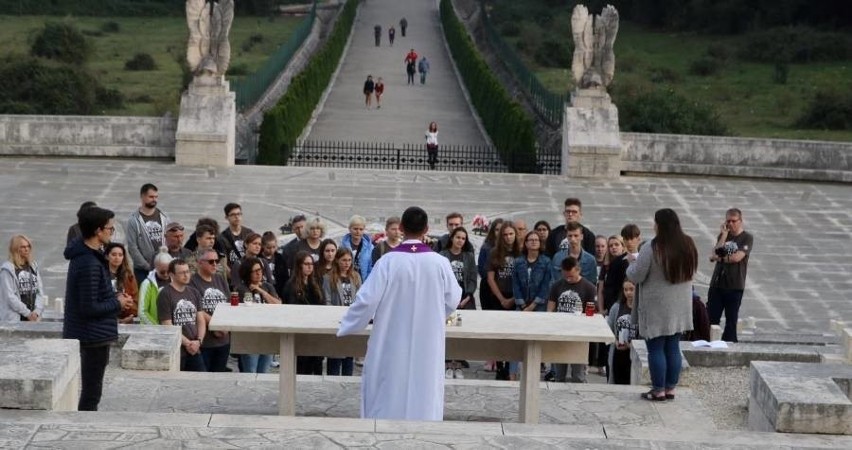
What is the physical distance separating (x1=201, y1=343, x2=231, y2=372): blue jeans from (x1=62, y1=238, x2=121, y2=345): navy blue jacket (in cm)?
247

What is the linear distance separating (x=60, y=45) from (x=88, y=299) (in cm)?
4639

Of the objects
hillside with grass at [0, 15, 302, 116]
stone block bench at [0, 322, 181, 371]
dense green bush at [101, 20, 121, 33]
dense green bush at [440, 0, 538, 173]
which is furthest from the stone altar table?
dense green bush at [101, 20, 121, 33]

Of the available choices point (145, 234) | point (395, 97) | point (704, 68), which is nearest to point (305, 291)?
point (145, 234)

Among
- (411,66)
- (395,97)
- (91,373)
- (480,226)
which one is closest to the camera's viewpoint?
(91,373)

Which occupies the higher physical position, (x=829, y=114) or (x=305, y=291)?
(x=829, y=114)

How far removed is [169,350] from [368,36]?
49863 mm

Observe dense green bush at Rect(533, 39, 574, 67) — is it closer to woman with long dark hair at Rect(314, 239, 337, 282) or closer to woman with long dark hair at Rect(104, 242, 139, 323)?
woman with long dark hair at Rect(314, 239, 337, 282)

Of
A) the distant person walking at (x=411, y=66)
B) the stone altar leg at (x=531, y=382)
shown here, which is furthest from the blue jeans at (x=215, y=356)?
the distant person walking at (x=411, y=66)

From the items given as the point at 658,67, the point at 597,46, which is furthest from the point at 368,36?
the point at 597,46

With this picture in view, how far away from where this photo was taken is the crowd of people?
9.88 meters

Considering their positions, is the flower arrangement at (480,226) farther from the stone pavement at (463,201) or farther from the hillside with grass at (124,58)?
the hillside with grass at (124,58)

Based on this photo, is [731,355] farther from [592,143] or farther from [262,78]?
[262,78]

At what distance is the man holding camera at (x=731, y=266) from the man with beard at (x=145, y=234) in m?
5.14

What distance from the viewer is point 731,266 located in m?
14.7
